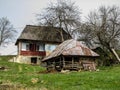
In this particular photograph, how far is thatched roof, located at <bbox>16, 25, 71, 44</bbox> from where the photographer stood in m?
65.7

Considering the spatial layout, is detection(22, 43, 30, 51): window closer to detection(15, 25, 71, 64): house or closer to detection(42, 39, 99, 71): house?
detection(15, 25, 71, 64): house

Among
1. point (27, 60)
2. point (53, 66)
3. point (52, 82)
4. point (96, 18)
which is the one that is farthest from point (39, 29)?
point (52, 82)

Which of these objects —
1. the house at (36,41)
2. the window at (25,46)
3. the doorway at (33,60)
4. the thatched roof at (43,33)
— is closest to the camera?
the house at (36,41)

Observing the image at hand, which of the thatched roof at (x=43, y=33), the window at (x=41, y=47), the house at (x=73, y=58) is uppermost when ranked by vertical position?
the thatched roof at (x=43, y=33)

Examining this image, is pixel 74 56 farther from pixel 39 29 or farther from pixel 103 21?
pixel 39 29

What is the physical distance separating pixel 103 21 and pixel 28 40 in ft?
48.3

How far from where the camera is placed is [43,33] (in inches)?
2635

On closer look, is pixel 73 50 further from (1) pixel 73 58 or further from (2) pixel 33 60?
(2) pixel 33 60

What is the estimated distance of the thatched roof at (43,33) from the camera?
216ft

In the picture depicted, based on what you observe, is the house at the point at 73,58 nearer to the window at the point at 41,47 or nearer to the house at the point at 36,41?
the house at the point at 36,41

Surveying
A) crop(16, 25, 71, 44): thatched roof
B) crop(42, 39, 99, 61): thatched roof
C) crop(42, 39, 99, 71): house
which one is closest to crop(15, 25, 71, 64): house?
crop(16, 25, 71, 44): thatched roof

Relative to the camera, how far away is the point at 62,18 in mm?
66438

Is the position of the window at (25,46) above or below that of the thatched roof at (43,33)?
below

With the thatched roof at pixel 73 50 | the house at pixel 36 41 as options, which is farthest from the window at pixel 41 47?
the thatched roof at pixel 73 50
